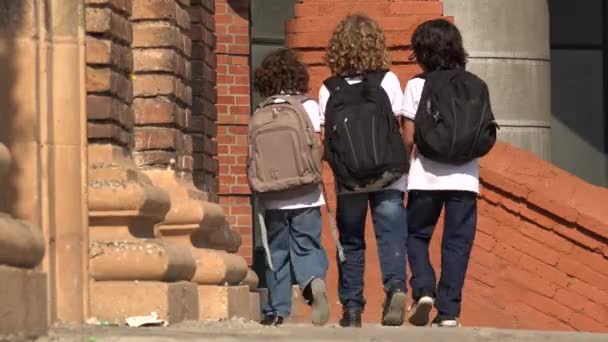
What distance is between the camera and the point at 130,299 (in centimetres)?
891

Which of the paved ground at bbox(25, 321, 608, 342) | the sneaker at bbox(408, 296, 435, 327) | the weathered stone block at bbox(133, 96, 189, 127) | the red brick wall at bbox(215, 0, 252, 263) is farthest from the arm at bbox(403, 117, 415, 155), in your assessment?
the red brick wall at bbox(215, 0, 252, 263)

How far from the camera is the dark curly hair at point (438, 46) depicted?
9.97 m

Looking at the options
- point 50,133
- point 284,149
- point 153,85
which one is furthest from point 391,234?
point 50,133

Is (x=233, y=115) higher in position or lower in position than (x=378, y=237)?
higher

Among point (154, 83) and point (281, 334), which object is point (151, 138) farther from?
point (281, 334)

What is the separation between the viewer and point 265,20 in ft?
61.0

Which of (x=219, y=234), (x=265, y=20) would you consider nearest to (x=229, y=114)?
(x=265, y=20)

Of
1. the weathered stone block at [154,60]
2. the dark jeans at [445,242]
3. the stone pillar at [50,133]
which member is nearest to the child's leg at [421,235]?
the dark jeans at [445,242]

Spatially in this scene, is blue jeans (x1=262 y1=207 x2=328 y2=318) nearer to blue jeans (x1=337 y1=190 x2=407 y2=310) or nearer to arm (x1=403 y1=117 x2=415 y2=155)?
blue jeans (x1=337 y1=190 x2=407 y2=310)

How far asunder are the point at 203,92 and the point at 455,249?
209cm

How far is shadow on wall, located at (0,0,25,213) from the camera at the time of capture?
8.25 metres

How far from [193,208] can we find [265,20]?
881cm

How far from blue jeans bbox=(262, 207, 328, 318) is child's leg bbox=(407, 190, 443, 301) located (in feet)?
1.52

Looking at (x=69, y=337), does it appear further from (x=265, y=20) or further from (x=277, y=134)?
(x=265, y=20)
